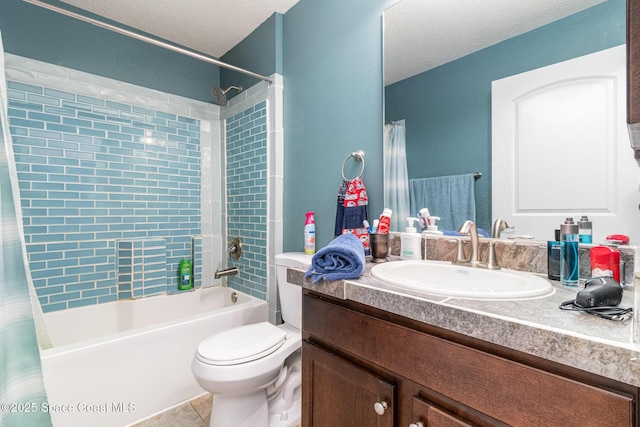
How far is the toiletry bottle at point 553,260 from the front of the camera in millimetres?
881

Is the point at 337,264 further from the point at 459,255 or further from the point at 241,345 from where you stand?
the point at 241,345

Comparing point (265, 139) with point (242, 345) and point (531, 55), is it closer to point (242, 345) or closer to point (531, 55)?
point (242, 345)

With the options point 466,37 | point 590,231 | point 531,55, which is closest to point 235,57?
point 466,37

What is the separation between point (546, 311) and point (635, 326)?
0.48 feet

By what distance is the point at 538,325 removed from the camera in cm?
54

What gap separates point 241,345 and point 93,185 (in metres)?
1.55

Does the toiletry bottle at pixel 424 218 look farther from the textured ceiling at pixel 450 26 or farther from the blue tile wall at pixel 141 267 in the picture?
the blue tile wall at pixel 141 267

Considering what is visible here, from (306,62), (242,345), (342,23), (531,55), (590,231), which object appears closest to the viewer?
(590,231)

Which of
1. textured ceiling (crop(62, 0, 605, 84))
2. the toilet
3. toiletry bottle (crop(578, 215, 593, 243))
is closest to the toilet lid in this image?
Answer: the toilet

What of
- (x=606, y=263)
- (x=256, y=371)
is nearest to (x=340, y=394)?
(x=256, y=371)

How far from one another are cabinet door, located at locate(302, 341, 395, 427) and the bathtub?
1026mm

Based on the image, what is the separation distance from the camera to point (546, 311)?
0.62 metres

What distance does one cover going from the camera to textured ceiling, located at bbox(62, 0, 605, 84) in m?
1.07

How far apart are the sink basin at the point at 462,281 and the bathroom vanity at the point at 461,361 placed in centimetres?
3
